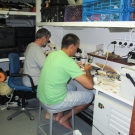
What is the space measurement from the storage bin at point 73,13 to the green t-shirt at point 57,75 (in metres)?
0.71

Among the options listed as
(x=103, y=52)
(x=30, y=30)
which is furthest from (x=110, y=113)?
(x=30, y=30)

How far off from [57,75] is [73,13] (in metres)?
1.00

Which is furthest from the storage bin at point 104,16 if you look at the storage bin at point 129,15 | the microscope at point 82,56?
the microscope at point 82,56

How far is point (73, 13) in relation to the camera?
2.34 meters

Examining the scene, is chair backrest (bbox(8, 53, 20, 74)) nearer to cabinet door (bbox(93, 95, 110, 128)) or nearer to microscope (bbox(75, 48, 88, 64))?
microscope (bbox(75, 48, 88, 64))

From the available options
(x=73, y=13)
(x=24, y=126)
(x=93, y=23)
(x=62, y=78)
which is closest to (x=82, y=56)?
(x=73, y=13)

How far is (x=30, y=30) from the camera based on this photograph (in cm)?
304

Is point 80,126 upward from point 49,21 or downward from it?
downward

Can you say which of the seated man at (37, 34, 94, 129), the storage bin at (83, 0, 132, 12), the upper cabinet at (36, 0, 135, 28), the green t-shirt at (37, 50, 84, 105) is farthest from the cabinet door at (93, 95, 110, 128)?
the storage bin at (83, 0, 132, 12)

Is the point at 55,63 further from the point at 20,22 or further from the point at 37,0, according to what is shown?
the point at 20,22

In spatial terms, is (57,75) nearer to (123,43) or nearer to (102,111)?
(102,111)

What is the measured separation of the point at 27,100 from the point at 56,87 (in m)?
1.50

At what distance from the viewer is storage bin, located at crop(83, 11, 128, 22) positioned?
1.68 metres

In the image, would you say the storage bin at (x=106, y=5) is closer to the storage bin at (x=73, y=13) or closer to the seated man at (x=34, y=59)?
the storage bin at (x=73, y=13)
